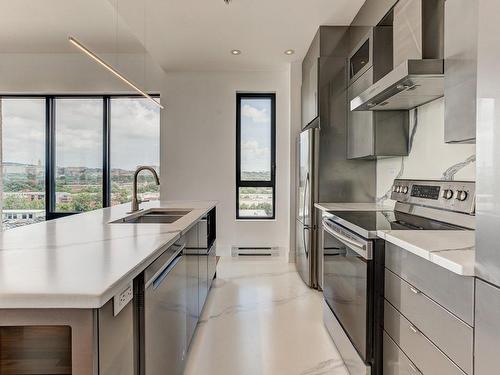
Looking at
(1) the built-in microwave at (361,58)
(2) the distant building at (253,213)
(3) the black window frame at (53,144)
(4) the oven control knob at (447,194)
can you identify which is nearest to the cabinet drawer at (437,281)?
(4) the oven control knob at (447,194)

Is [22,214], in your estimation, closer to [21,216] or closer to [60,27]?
[21,216]

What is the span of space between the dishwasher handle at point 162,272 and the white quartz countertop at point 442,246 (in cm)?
103

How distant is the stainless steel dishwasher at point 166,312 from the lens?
1272mm

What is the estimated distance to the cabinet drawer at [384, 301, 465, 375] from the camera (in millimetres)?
1149

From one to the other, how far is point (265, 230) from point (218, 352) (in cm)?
293

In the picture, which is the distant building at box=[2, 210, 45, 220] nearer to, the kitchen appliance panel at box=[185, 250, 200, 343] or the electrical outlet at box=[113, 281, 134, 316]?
the kitchen appliance panel at box=[185, 250, 200, 343]

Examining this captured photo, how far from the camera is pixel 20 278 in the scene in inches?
37.4


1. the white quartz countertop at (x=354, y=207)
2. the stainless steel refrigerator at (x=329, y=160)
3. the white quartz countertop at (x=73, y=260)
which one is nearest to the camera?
the white quartz countertop at (x=73, y=260)

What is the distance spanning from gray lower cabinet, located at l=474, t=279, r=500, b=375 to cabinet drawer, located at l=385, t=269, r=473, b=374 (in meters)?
0.04

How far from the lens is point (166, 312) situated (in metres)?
1.52

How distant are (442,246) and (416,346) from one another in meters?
0.42

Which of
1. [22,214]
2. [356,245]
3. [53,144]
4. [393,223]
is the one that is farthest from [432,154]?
[22,214]

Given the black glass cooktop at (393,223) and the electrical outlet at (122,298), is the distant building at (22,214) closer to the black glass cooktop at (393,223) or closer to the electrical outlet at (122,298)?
the black glass cooktop at (393,223)

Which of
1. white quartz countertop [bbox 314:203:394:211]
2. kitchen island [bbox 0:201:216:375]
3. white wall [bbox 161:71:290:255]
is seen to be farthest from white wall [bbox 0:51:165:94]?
kitchen island [bbox 0:201:216:375]
